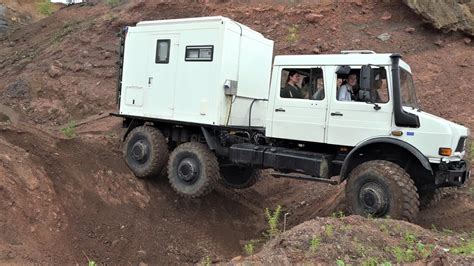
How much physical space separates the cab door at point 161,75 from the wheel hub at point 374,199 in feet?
13.7

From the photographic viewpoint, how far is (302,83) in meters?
8.84

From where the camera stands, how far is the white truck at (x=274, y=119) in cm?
775

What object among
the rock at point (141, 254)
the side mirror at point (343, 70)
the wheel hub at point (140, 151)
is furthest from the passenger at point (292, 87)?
the rock at point (141, 254)

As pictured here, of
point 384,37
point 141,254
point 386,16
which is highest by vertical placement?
point 386,16

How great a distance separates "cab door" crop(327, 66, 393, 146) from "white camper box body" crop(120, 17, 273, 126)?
2063mm

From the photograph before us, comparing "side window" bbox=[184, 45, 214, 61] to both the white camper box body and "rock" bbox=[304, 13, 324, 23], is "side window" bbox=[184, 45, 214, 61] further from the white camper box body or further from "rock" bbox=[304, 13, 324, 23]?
"rock" bbox=[304, 13, 324, 23]

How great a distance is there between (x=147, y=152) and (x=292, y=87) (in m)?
3.47

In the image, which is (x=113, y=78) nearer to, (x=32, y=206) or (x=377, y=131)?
(x=32, y=206)

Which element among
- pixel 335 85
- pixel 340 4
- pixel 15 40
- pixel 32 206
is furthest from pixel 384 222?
pixel 15 40

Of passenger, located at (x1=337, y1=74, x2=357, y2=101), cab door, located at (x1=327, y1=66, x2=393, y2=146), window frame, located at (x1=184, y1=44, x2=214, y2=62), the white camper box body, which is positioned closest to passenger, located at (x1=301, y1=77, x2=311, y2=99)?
cab door, located at (x1=327, y1=66, x2=393, y2=146)

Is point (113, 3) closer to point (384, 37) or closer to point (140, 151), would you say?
point (384, 37)

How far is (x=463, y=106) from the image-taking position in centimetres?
1408

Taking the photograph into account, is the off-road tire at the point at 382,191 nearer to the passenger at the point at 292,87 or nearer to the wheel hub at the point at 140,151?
the passenger at the point at 292,87

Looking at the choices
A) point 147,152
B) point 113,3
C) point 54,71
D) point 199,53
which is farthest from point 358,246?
point 113,3
